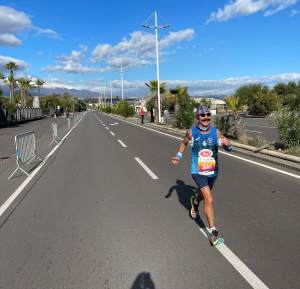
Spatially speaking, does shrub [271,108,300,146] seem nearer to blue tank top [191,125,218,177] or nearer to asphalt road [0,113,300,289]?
asphalt road [0,113,300,289]

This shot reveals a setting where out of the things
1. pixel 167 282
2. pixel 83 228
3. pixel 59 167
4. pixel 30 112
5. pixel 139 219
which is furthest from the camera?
pixel 30 112

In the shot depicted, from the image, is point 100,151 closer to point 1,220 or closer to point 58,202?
point 58,202

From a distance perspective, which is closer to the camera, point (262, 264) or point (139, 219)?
point (262, 264)

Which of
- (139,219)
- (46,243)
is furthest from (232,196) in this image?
(46,243)

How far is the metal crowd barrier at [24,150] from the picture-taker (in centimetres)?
1126

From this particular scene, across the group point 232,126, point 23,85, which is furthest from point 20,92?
point 232,126

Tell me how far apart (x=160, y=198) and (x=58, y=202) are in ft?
6.19

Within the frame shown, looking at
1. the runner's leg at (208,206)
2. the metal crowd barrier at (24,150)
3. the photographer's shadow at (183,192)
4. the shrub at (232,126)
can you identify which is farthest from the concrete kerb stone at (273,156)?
the metal crowd barrier at (24,150)

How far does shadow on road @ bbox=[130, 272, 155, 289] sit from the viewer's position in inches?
161

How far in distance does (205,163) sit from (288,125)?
9.18 meters

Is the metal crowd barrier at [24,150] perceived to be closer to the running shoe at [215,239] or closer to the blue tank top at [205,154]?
the blue tank top at [205,154]

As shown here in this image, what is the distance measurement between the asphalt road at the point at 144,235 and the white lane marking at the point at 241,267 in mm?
39

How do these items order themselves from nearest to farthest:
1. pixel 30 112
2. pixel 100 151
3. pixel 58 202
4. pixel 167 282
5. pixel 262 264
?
pixel 167 282, pixel 262 264, pixel 58 202, pixel 100 151, pixel 30 112

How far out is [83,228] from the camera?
606 centimetres
